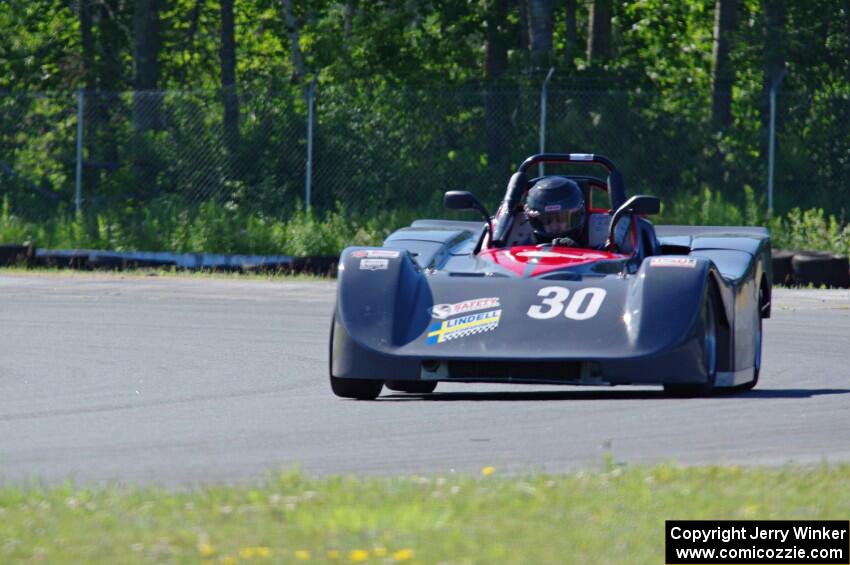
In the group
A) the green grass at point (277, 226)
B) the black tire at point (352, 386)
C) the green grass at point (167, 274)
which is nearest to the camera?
the black tire at point (352, 386)

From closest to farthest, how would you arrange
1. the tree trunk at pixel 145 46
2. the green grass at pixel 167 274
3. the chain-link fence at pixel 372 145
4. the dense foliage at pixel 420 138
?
1. the green grass at pixel 167 274
2. the chain-link fence at pixel 372 145
3. the dense foliage at pixel 420 138
4. the tree trunk at pixel 145 46

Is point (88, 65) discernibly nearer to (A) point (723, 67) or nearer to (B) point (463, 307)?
(A) point (723, 67)

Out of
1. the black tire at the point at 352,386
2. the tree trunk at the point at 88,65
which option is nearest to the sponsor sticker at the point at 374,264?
the black tire at the point at 352,386

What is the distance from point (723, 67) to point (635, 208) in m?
16.4

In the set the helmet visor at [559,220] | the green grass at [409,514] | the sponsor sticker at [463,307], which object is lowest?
the green grass at [409,514]

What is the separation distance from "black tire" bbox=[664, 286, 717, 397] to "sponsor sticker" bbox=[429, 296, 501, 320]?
3.33ft

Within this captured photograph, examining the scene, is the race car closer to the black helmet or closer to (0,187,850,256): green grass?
the black helmet

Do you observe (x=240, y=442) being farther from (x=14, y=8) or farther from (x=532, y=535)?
(x=14, y=8)

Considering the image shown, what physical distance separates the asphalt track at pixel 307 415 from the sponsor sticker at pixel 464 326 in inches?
13.7

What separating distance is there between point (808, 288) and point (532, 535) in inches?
525

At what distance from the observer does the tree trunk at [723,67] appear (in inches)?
932

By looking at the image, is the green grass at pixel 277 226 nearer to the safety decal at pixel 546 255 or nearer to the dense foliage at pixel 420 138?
the dense foliage at pixel 420 138

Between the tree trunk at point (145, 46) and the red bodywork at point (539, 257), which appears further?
the tree trunk at point (145, 46)

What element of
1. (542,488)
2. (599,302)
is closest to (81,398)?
(599,302)
